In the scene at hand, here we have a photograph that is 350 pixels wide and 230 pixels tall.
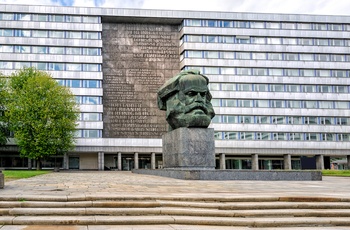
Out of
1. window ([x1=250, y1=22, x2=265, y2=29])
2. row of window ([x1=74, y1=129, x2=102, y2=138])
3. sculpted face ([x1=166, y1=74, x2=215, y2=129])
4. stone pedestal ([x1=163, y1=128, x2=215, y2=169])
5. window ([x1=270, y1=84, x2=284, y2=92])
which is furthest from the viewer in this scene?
window ([x1=250, y1=22, x2=265, y2=29])

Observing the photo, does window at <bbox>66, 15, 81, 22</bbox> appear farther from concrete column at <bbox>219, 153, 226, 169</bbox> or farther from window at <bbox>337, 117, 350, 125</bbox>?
window at <bbox>337, 117, 350, 125</bbox>

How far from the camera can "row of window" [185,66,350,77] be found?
6588 centimetres

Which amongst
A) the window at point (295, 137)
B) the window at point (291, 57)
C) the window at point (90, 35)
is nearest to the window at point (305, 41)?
the window at point (291, 57)

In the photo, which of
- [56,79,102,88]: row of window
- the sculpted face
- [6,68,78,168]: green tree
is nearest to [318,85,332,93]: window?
[56,79,102,88]: row of window

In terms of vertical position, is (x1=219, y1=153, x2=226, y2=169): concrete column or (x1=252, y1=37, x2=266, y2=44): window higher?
(x1=252, y1=37, x2=266, y2=44): window

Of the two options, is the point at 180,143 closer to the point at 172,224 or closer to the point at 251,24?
the point at 172,224

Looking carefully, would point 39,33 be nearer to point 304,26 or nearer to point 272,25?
point 272,25

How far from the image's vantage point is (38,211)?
10.1m

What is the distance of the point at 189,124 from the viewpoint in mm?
25172

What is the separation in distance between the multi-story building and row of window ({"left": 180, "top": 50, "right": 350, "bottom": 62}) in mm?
173

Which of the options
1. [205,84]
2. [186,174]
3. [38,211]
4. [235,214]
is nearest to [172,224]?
[235,214]

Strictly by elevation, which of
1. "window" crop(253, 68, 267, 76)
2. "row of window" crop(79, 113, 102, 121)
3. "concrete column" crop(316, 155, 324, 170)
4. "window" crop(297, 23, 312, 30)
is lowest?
"concrete column" crop(316, 155, 324, 170)

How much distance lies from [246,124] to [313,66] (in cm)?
1581

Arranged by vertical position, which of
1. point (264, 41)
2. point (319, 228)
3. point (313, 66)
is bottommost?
point (319, 228)
